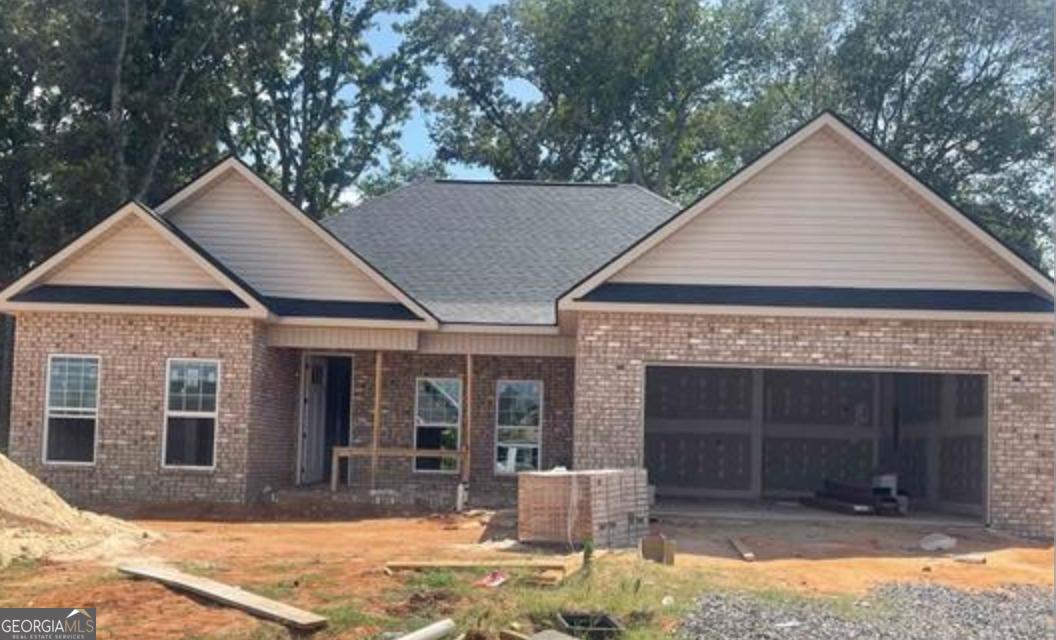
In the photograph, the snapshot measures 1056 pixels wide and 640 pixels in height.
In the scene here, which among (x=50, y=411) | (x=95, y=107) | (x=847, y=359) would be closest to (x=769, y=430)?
(x=847, y=359)

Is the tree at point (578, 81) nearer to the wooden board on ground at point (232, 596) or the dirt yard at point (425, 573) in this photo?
the dirt yard at point (425, 573)

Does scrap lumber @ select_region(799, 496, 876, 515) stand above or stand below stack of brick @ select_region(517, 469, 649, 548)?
below

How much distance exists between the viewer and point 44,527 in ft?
48.9

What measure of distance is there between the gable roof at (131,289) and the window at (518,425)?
4.95m

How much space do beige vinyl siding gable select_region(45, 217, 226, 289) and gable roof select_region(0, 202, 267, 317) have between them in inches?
2.8

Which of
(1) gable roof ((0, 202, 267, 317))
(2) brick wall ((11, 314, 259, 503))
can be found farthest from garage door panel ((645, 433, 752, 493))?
(1) gable roof ((0, 202, 267, 317))

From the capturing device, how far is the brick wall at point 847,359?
18.7 meters

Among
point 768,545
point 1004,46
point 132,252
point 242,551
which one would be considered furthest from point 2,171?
point 1004,46

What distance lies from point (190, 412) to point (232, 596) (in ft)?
31.5

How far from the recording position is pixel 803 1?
44719 millimetres

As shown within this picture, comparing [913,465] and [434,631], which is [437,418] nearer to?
[913,465]

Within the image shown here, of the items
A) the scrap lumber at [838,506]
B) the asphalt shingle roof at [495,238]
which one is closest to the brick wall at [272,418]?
the asphalt shingle roof at [495,238]

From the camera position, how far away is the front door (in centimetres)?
2314

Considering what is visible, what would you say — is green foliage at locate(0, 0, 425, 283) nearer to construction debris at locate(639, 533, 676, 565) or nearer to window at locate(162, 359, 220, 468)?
window at locate(162, 359, 220, 468)
